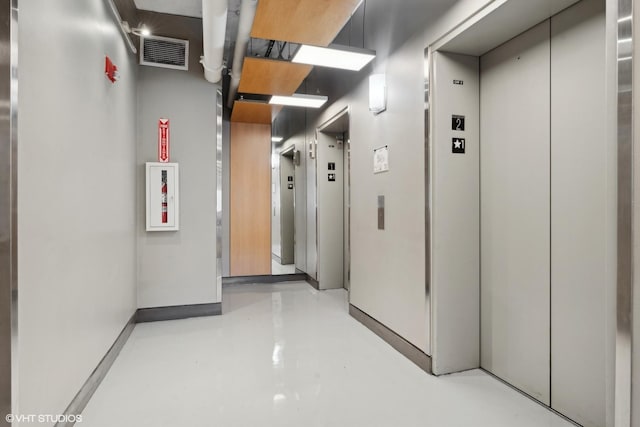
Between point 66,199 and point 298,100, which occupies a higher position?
point 298,100

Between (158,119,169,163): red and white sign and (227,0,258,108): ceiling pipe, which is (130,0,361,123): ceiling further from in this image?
(158,119,169,163): red and white sign

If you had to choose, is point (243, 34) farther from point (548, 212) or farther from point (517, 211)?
point (548, 212)

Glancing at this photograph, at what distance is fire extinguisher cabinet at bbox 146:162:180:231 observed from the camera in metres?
3.85

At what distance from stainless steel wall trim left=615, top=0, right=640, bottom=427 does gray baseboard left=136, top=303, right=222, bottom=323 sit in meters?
3.71

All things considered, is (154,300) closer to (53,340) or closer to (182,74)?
(53,340)

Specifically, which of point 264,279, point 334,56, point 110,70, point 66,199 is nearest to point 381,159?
point 334,56

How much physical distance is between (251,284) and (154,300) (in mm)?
1955

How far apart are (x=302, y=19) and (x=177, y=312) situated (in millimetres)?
3345

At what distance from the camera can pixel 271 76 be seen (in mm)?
3650

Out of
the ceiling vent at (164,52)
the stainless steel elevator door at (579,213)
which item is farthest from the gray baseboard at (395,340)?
the ceiling vent at (164,52)

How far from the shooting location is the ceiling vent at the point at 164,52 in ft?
12.5

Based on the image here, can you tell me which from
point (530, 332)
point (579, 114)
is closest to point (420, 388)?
point (530, 332)

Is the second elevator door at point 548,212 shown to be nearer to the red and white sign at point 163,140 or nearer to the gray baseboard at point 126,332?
the gray baseboard at point 126,332

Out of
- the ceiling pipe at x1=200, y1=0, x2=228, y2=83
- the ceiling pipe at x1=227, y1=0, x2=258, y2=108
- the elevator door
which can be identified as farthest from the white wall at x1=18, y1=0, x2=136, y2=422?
the elevator door
